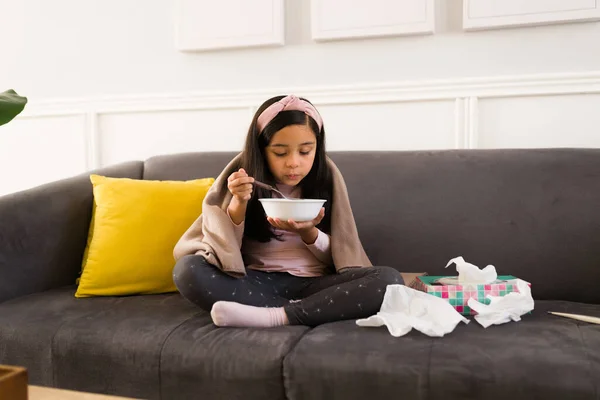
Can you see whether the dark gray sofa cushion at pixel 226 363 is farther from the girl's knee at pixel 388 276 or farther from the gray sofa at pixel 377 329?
the girl's knee at pixel 388 276

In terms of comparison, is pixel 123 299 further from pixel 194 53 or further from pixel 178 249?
pixel 194 53

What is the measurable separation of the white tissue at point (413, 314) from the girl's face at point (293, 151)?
0.43 metres

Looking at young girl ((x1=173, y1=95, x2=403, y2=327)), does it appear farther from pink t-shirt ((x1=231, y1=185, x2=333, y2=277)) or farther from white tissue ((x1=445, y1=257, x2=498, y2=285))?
white tissue ((x1=445, y1=257, x2=498, y2=285))

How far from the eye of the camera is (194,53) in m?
2.71

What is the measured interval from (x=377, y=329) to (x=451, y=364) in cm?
24

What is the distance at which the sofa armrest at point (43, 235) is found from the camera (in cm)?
193

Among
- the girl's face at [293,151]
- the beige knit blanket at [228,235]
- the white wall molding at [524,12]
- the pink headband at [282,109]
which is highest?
the white wall molding at [524,12]

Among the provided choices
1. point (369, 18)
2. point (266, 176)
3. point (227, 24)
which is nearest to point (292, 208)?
point (266, 176)

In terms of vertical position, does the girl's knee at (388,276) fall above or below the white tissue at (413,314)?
above

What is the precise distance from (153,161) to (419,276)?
1.07 meters

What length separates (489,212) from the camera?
199 cm

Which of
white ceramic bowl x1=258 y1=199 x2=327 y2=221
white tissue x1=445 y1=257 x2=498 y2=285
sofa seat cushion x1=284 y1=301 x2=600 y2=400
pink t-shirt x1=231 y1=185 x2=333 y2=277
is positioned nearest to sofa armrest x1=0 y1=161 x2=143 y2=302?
pink t-shirt x1=231 y1=185 x2=333 y2=277

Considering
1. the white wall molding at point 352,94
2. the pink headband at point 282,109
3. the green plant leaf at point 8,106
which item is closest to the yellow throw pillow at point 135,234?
the pink headband at point 282,109

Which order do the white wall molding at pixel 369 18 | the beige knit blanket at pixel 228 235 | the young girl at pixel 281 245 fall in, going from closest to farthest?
the young girl at pixel 281 245, the beige knit blanket at pixel 228 235, the white wall molding at pixel 369 18
